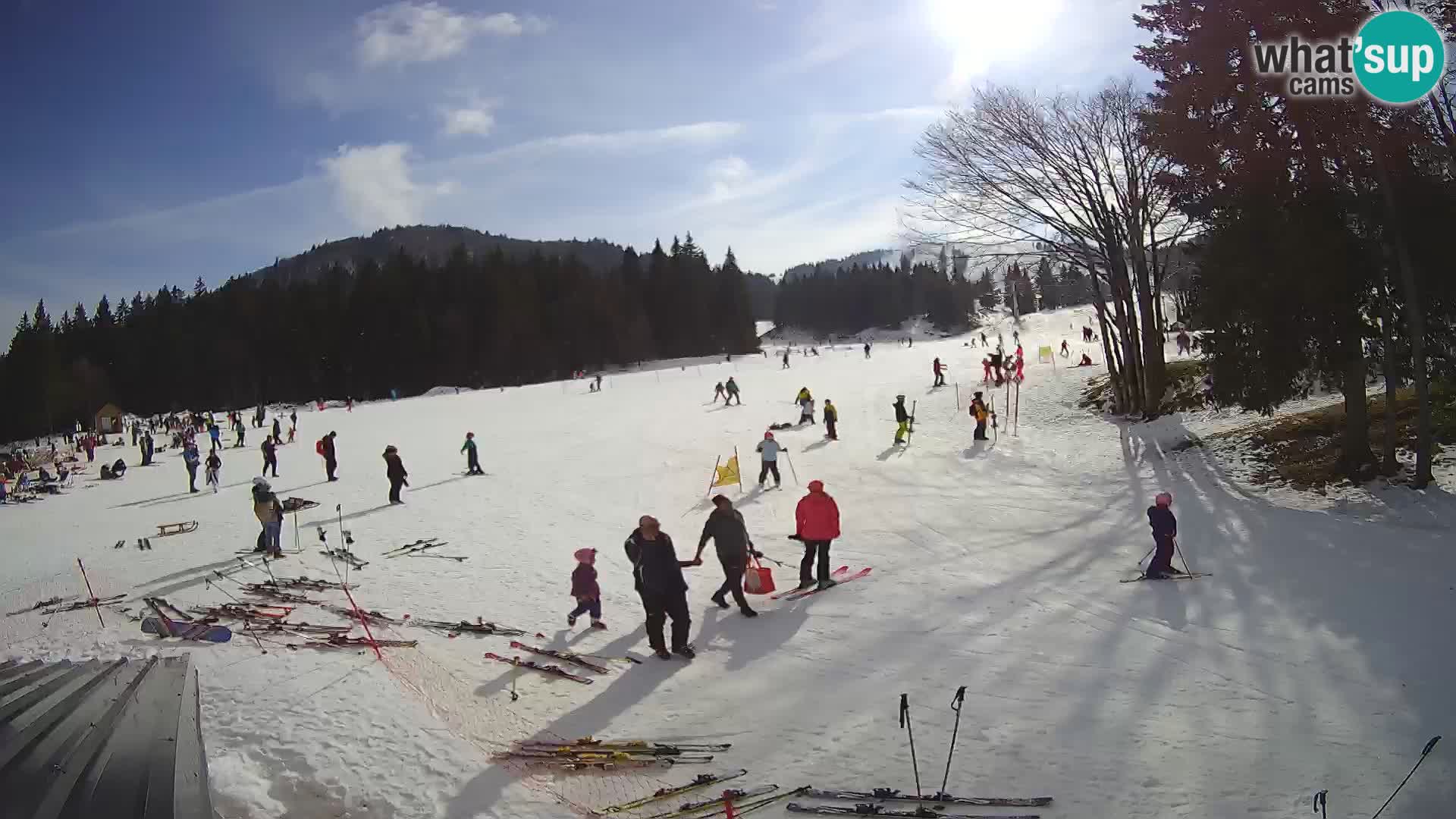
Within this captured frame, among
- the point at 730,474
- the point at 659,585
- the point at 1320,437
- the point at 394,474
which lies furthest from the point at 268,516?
the point at 1320,437

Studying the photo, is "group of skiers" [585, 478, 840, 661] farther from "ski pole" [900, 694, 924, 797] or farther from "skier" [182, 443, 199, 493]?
"skier" [182, 443, 199, 493]

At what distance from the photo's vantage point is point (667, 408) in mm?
36688

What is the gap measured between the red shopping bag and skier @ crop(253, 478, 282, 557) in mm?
8731

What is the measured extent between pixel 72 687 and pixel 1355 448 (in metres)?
18.2

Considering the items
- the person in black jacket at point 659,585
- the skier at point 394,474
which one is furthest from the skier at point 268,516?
the person in black jacket at point 659,585

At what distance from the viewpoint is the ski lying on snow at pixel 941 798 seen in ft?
17.9

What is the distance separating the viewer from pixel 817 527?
10.8m

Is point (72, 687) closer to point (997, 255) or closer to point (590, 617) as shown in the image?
point (590, 617)

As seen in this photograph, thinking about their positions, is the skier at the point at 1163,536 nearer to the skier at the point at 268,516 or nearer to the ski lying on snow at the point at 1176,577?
the ski lying on snow at the point at 1176,577

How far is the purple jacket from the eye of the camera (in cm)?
970

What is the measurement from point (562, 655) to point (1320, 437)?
53.3ft

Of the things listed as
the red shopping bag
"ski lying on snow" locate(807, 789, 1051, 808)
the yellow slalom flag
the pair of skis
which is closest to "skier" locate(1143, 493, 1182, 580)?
the pair of skis

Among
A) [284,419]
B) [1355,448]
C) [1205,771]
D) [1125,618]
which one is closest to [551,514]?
[1125,618]

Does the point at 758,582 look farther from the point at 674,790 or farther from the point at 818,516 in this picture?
the point at 674,790
